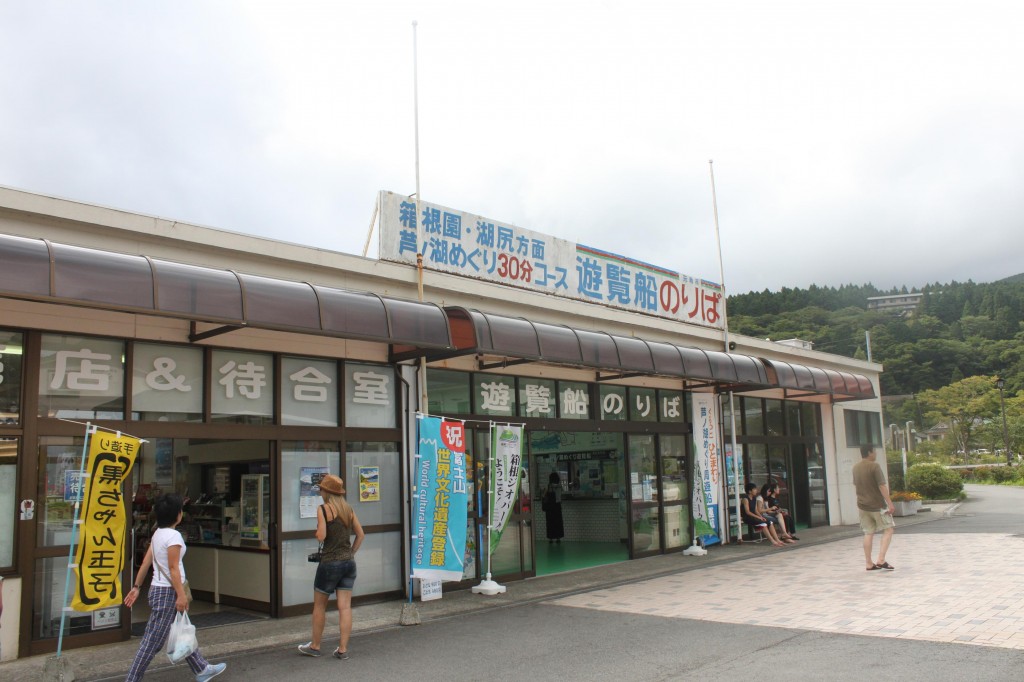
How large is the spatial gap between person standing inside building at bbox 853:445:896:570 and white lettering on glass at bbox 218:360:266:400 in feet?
26.7

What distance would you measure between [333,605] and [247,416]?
2.48 m

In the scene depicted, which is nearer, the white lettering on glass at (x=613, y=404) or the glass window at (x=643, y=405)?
the white lettering on glass at (x=613, y=404)

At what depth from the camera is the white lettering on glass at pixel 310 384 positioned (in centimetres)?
902

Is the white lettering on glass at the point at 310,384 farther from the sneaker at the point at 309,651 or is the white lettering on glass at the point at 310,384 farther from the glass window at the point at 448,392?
the sneaker at the point at 309,651

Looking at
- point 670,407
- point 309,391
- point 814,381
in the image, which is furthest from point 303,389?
point 814,381

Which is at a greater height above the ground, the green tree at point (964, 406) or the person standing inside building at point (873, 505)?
the green tree at point (964, 406)

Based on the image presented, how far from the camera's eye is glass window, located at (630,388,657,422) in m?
13.4

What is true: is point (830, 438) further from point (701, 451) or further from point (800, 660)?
point (800, 660)

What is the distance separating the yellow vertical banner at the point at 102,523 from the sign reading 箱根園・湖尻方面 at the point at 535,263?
438 centimetres

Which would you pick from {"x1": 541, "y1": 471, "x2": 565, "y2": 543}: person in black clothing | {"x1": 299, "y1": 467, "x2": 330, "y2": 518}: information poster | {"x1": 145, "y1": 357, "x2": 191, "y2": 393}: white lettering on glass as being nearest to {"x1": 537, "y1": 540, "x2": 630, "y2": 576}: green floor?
{"x1": 541, "y1": 471, "x2": 565, "y2": 543}: person in black clothing

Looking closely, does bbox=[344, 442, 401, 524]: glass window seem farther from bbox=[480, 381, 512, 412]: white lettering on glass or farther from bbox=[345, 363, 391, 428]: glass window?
bbox=[480, 381, 512, 412]: white lettering on glass

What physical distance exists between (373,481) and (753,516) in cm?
841

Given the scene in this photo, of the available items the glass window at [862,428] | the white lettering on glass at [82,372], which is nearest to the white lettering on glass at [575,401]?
the white lettering on glass at [82,372]

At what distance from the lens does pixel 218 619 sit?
29.1 feet
